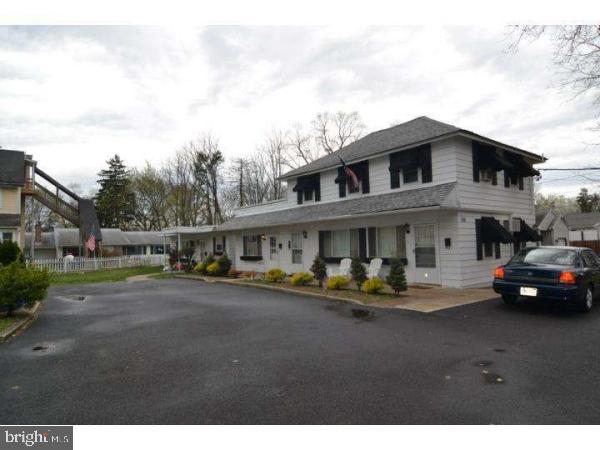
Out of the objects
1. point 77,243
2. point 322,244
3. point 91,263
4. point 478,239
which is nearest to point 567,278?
point 478,239

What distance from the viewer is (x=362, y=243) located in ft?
49.2

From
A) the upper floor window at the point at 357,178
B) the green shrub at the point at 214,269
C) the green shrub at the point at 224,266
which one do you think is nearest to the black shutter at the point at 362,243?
the upper floor window at the point at 357,178

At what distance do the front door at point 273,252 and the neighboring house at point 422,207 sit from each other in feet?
1.43

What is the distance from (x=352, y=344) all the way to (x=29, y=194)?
29.2m

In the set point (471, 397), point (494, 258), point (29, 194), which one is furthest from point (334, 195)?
point (29, 194)

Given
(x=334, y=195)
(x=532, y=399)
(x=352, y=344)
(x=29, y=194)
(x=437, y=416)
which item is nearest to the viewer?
(x=437, y=416)

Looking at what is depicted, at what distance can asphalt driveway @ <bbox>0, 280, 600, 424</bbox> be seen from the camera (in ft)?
11.6

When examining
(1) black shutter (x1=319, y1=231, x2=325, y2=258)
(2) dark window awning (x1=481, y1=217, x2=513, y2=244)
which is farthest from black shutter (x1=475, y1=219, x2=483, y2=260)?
(1) black shutter (x1=319, y1=231, x2=325, y2=258)

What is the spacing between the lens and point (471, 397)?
383 cm

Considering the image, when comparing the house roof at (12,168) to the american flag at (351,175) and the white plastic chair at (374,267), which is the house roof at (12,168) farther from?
the white plastic chair at (374,267)

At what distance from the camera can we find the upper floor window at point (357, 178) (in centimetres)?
1603

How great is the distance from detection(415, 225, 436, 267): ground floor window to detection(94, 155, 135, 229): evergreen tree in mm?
42039

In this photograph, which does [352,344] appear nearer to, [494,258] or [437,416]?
[437,416]

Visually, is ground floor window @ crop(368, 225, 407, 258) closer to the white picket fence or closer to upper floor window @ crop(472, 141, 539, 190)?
upper floor window @ crop(472, 141, 539, 190)
